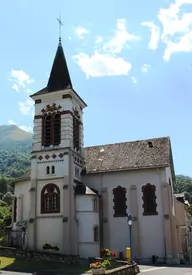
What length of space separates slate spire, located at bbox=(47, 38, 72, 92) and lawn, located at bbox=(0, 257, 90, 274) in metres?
22.0

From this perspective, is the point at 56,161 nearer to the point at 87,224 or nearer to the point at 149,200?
the point at 87,224

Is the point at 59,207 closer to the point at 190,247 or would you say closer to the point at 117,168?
the point at 117,168

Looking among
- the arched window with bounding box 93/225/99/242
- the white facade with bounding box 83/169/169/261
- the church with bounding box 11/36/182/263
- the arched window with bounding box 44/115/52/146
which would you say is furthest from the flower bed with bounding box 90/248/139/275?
the arched window with bounding box 44/115/52/146

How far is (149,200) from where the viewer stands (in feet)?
143

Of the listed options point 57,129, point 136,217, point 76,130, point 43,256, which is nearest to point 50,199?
point 43,256

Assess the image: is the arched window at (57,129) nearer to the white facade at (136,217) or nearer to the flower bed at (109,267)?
the white facade at (136,217)

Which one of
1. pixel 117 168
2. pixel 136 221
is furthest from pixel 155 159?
pixel 136 221

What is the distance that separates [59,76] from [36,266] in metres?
25.4

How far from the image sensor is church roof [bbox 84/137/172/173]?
45031 mm

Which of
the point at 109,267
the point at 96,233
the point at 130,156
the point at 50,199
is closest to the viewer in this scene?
the point at 109,267

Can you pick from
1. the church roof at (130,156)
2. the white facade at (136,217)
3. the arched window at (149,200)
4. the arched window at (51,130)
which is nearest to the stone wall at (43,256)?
the white facade at (136,217)

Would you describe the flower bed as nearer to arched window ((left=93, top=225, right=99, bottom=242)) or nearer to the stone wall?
the stone wall

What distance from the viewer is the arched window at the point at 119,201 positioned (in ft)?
145

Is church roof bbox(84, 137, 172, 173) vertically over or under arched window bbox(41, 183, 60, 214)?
over
